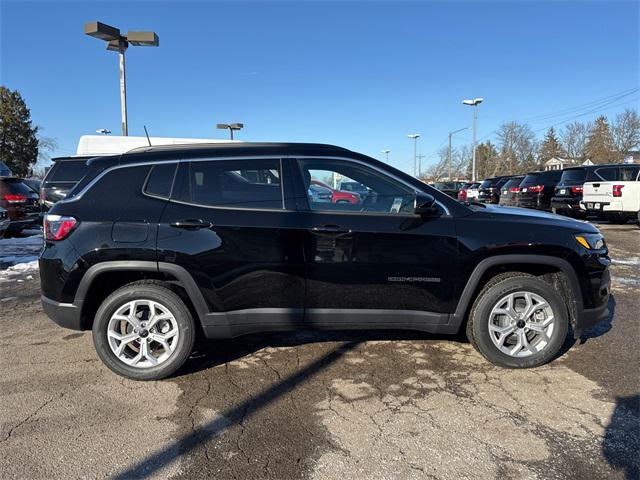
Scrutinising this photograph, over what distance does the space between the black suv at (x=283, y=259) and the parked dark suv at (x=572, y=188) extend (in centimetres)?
1177

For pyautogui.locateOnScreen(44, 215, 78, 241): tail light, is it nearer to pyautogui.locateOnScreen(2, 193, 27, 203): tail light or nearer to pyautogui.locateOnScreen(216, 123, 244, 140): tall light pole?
pyautogui.locateOnScreen(2, 193, 27, 203): tail light

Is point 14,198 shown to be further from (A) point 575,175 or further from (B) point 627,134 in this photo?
(B) point 627,134

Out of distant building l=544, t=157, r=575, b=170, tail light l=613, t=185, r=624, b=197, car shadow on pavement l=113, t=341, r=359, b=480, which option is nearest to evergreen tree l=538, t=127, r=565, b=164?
distant building l=544, t=157, r=575, b=170

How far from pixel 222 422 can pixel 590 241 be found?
322 centimetres

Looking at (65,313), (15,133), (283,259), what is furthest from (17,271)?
(15,133)

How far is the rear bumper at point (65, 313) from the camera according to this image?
11.5ft

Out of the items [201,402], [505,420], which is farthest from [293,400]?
[505,420]

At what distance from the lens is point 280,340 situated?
14.4 feet

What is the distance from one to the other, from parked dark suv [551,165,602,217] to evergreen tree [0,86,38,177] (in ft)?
170

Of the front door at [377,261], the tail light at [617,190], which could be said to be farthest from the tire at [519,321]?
the tail light at [617,190]

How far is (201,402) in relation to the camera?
322 centimetres

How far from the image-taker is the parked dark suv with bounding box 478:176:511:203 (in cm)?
2291

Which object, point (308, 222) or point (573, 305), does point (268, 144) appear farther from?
point (573, 305)

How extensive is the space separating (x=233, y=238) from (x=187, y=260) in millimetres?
389
